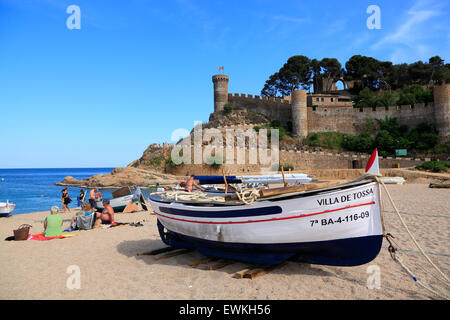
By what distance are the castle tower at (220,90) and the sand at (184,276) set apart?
50.1 metres

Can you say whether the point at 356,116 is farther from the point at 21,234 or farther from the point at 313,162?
the point at 21,234

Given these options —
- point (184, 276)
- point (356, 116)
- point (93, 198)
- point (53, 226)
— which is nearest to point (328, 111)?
point (356, 116)

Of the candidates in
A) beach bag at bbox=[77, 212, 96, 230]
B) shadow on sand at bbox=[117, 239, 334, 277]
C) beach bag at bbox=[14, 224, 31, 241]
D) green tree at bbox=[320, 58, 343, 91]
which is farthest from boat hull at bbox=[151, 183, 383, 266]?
green tree at bbox=[320, 58, 343, 91]

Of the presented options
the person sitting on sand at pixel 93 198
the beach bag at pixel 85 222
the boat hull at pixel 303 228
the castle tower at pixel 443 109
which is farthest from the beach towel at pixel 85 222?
the castle tower at pixel 443 109

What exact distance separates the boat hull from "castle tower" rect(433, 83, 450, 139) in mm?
40649

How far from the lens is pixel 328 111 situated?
4600 centimetres

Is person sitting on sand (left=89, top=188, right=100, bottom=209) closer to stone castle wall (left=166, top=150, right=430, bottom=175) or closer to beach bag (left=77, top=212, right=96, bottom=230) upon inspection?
beach bag (left=77, top=212, right=96, bottom=230)

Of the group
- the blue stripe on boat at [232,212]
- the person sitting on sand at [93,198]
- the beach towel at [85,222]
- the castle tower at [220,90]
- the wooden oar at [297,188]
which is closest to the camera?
the wooden oar at [297,188]

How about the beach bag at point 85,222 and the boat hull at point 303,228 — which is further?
the beach bag at point 85,222

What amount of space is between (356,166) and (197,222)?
3360 centimetres

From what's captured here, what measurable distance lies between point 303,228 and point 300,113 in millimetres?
43050

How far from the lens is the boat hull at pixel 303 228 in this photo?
486 centimetres

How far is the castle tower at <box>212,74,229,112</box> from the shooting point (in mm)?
56594

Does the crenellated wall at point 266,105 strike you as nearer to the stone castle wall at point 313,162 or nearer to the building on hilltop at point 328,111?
the building on hilltop at point 328,111
